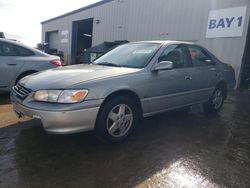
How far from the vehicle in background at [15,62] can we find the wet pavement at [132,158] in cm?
149

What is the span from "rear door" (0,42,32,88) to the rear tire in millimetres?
4207

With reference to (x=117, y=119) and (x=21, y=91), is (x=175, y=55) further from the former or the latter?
(x=21, y=91)

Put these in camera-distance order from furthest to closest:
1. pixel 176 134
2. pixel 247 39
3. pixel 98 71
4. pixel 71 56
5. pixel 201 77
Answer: pixel 71 56 < pixel 247 39 < pixel 201 77 < pixel 176 134 < pixel 98 71

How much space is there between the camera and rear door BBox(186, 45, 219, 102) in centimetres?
487

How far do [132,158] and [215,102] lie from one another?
3.08 metres

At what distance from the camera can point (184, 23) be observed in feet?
39.3

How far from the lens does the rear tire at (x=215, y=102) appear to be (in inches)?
219

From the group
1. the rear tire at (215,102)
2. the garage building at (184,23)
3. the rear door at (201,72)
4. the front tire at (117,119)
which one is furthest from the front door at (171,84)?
the garage building at (184,23)

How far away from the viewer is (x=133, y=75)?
373cm

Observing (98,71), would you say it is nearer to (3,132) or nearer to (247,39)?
(3,132)

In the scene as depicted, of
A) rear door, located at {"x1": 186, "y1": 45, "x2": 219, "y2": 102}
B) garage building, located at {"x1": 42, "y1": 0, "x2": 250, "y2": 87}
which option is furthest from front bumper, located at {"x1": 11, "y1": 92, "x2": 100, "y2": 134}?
garage building, located at {"x1": 42, "y1": 0, "x2": 250, "y2": 87}

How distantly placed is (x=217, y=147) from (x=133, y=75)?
61.7 inches

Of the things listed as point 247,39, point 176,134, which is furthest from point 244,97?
point 176,134

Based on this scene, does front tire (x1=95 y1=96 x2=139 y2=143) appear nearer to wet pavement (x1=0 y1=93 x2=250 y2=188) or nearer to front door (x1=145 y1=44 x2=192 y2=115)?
wet pavement (x1=0 y1=93 x2=250 y2=188)
